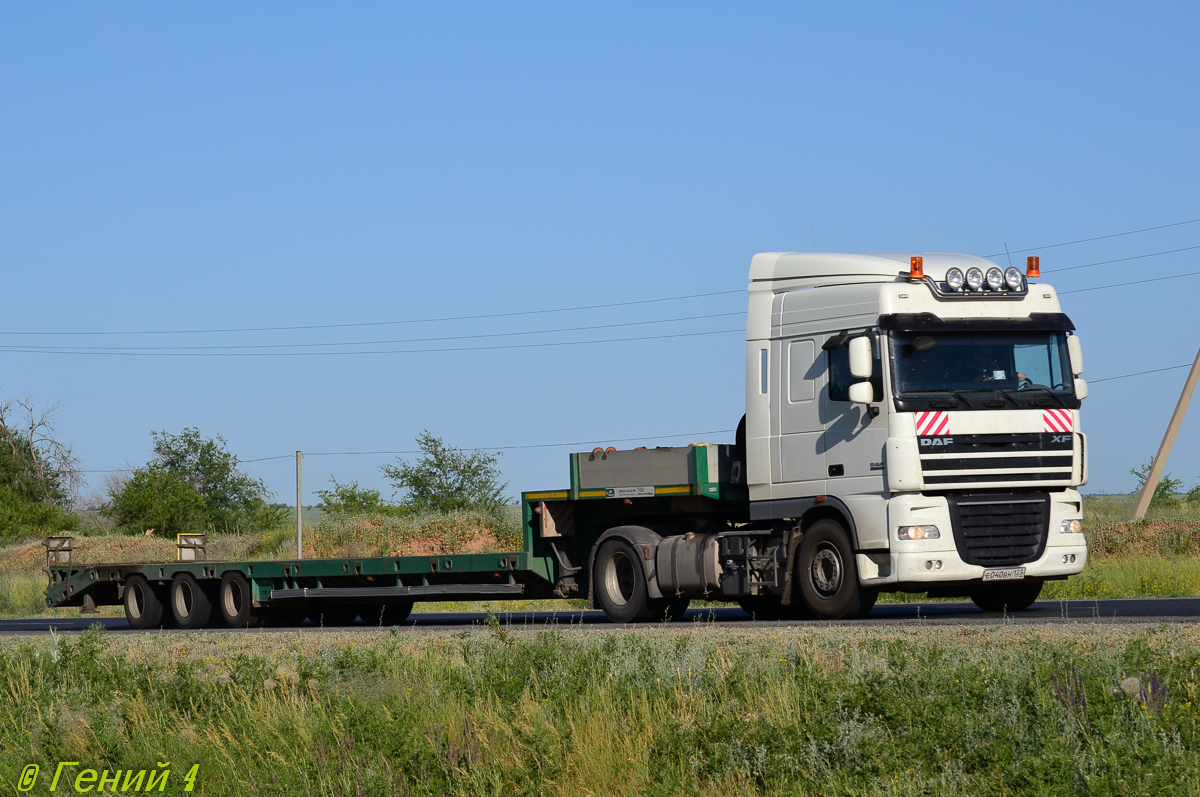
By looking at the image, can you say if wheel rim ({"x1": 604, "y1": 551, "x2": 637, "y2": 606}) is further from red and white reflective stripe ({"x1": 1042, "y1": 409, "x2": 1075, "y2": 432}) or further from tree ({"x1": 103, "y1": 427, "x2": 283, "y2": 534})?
tree ({"x1": 103, "y1": 427, "x2": 283, "y2": 534})

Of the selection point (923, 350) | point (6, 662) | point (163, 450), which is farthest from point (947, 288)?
point (163, 450)

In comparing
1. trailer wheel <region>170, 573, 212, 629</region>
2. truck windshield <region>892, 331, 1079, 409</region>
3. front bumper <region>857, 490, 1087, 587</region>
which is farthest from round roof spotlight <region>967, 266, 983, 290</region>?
trailer wheel <region>170, 573, 212, 629</region>

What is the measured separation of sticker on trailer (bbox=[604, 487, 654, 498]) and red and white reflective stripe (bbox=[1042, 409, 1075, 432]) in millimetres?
4764

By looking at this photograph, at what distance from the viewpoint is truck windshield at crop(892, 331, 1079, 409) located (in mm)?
14633

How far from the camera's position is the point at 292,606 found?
68.5ft

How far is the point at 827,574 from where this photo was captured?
50.4 feet

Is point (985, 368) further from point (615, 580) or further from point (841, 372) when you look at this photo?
point (615, 580)

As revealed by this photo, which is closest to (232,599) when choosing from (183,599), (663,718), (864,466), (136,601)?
(183,599)

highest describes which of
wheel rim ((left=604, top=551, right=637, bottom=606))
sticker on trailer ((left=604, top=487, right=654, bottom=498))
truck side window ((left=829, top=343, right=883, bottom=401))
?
truck side window ((left=829, top=343, right=883, bottom=401))

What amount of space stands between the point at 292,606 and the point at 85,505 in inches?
2457

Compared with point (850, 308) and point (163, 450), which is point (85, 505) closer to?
point (163, 450)

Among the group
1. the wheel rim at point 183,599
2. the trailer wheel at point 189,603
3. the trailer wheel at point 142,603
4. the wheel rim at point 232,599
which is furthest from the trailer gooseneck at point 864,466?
the trailer wheel at point 142,603

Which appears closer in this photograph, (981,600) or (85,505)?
(981,600)

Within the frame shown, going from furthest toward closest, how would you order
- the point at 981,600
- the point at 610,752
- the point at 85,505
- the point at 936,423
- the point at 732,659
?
the point at 85,505
the point at 981,600
the point at 936,423
the point at 732,659
the point at 610,752
